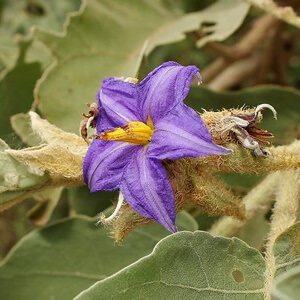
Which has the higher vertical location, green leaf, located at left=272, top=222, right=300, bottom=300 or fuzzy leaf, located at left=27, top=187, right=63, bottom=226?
green leaf, located at left=272, top=222, right=300, bottom=300

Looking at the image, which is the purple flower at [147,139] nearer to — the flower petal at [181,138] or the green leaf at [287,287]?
the flower petal at [181,138]

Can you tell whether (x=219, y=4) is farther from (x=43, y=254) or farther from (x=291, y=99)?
(x=43, y=254)

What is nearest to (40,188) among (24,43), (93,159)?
(93,159)

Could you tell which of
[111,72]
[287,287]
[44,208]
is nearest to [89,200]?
[44,208]

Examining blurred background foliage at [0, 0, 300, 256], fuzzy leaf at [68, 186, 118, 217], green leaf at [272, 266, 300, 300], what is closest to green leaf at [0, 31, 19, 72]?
blurred background foliage at [0, 0, 300, 256]

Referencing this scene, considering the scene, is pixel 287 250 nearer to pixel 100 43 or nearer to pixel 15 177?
pixel 15 177

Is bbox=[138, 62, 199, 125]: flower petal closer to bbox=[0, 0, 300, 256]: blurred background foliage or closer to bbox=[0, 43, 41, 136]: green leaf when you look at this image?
bbox=[0, 0, 300, 256]: blurred background foliage

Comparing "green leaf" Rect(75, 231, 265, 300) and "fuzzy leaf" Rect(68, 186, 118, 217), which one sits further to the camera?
"fuzzy leaf" Rect(68, 186, 118, 217)
